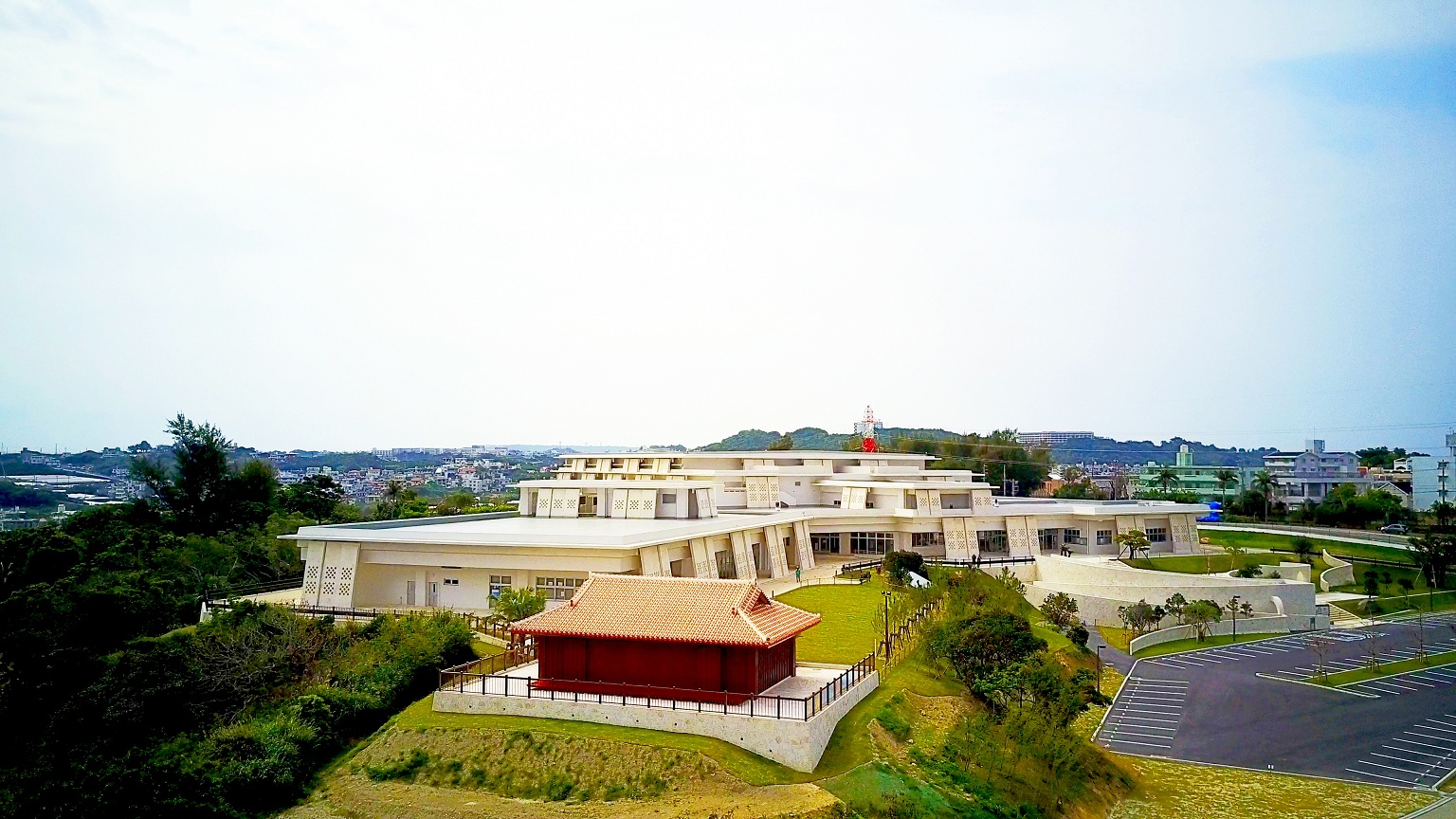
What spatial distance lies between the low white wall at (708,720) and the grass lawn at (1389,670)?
61.6 ft

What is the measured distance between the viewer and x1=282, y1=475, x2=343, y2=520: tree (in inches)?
2206

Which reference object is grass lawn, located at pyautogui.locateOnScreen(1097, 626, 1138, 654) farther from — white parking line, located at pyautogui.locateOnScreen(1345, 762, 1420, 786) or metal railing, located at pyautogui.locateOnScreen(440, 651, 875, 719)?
metal railing, located at pyautogui.locateOnScreen(440, 651, 875, 719)

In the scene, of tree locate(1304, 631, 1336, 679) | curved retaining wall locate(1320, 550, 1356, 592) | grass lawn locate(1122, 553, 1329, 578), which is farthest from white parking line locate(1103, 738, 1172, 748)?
curved retaining wall locate(1320, 550, 1356, 592)

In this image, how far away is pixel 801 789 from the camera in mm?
20656

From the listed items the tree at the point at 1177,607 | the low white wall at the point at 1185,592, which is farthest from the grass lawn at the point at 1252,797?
the low white wall at the point at 1185,592

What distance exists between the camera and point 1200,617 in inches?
1576

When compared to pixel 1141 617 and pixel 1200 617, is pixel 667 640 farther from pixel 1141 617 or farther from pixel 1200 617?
pixel 1200 617

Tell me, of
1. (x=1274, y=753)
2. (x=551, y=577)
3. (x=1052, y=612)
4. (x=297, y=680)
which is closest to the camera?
(x=1274, y=753)

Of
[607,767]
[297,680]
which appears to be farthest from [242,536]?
[607,767]

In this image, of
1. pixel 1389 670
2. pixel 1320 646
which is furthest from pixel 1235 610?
pixel 1389 670

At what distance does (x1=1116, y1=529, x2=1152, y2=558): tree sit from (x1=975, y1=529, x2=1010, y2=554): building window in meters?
5.46

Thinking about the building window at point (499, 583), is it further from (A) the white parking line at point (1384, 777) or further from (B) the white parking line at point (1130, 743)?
(A) the white parking line at point (1384, 777)

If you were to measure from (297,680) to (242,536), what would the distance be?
2090 centimetres

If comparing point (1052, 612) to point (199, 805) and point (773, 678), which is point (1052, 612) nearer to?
point (773, 678)
